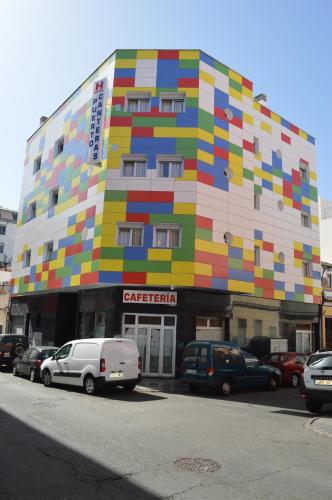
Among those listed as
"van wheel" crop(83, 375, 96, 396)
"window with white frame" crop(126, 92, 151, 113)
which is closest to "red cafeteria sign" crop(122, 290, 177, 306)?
"van wheel" crop(83, 375, 96, 396)

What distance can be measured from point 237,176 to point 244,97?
17.1 ft

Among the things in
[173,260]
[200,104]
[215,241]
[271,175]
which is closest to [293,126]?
[271,175]

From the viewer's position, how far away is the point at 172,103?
2253 cm

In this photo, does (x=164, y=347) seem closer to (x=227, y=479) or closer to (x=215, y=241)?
(x=215, y=241)

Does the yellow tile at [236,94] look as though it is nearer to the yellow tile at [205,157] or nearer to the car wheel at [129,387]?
the yellow tile at [205,157]

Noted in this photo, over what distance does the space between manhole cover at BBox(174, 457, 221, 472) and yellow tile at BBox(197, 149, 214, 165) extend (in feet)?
54.2

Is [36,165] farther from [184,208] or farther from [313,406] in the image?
[313,406]

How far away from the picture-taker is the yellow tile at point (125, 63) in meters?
22.6

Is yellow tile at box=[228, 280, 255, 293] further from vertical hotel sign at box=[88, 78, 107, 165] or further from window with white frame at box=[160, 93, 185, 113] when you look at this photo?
window with white frame at box=[160, 93, 185, 113]

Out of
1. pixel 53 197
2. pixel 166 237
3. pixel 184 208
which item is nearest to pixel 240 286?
pixel 166 237

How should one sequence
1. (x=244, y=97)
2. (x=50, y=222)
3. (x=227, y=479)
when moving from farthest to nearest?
1. (x=50, y=222)
2. (x=244, y=97)
3. (x=227, y=479)

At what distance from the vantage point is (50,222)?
2694cm

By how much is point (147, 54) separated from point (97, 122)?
4521mm

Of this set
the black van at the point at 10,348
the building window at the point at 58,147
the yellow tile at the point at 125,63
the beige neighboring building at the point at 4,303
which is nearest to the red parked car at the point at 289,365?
the black van at the point at 10,348
